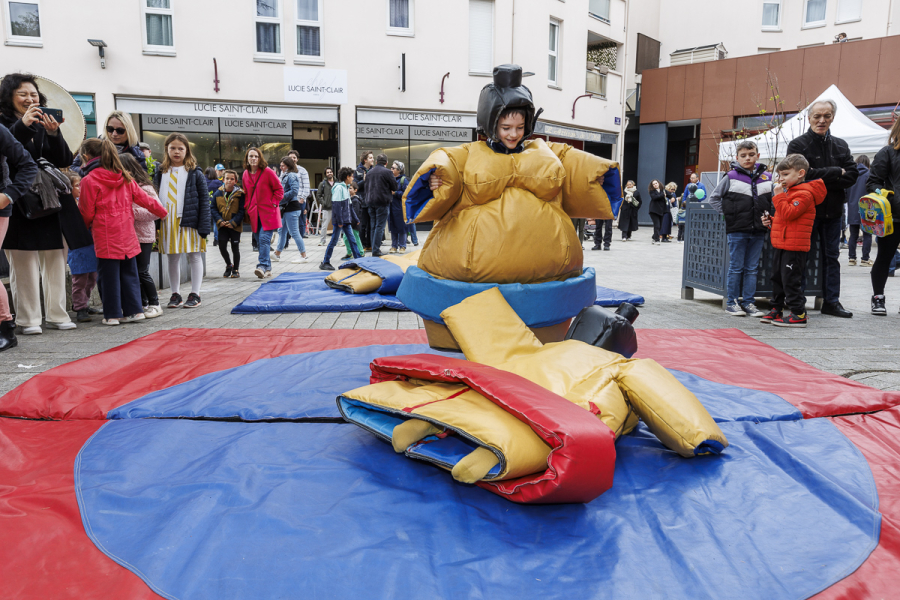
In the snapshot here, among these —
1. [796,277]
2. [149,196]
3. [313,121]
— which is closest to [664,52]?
[313,121]

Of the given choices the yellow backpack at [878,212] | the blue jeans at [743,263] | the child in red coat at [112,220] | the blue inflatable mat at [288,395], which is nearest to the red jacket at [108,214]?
the child in red coat at [112,220]

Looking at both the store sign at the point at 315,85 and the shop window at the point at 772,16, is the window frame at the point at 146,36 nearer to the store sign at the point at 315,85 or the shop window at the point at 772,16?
the store sign at the point at 315,85

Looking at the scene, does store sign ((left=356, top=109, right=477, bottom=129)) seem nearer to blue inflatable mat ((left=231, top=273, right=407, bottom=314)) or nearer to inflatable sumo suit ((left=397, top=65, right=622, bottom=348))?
blue inflatable mat ((left=231, top=273, right=407, bottom=314))

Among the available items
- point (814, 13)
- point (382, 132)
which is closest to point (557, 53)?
point (382, 132)

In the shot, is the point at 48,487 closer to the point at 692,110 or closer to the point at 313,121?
the point at 313,121

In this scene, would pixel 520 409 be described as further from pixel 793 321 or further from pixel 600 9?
pixel 600 9

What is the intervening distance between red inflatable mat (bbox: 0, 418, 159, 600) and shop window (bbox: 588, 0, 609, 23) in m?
21.2

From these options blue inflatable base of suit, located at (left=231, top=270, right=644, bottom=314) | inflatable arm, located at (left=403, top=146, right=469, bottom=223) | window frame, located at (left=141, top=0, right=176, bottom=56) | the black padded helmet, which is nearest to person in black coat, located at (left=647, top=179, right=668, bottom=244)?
blue inflatable base of suit, located at (left=231, top=270, right=644, bottom=314)

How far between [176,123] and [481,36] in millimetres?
8535

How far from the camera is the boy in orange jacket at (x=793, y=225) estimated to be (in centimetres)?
513

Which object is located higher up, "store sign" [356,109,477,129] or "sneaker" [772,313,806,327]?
"store sign" [356,109,477,129]

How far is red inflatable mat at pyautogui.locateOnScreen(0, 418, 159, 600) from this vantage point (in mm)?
1611

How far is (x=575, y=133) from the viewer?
2003 cm

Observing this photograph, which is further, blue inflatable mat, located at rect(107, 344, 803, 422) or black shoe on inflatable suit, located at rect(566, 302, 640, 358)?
black shoe on inflatable suit, located at rect(566, 302, 640, 358)
